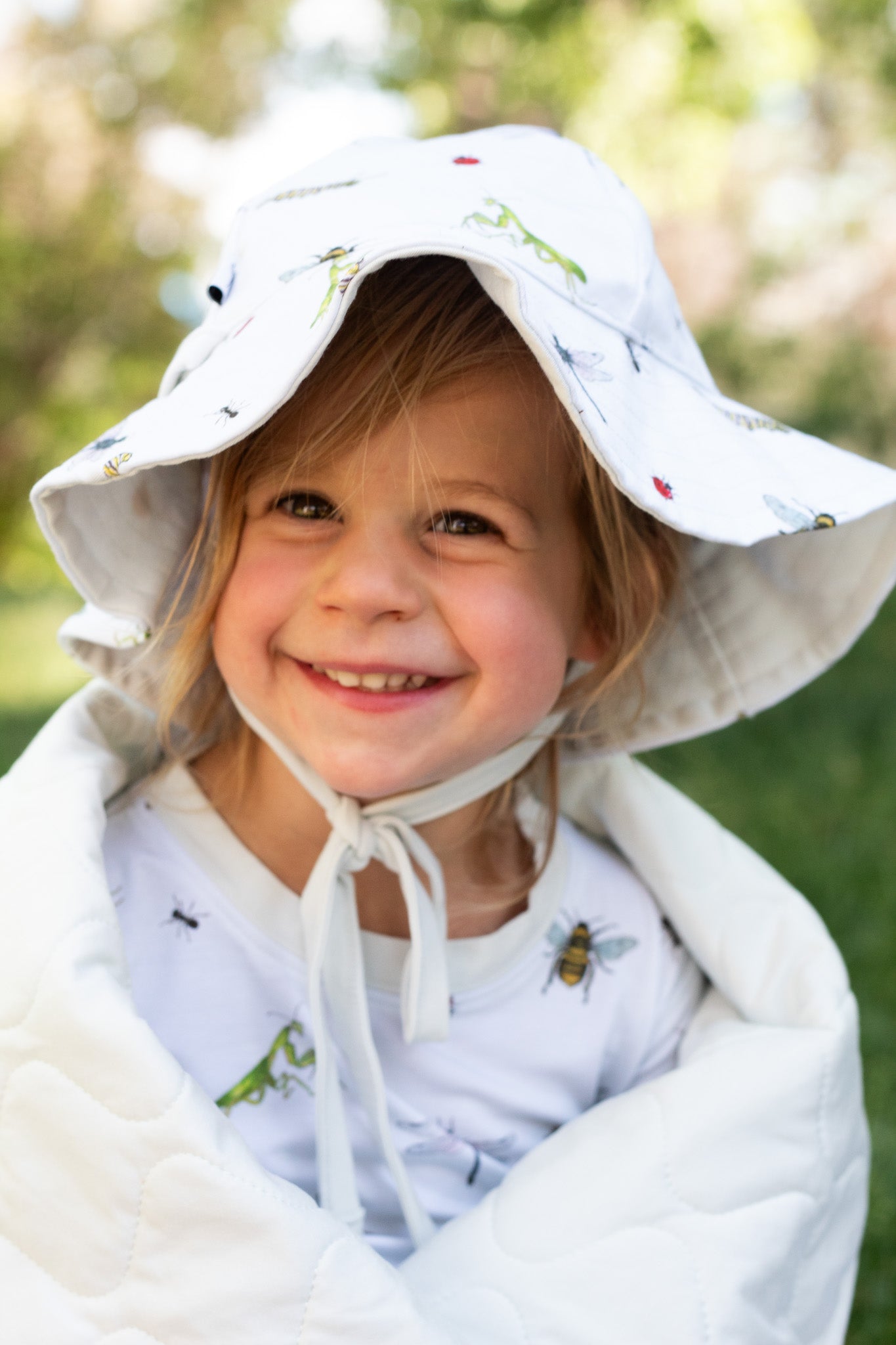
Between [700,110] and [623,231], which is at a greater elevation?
[623,231]

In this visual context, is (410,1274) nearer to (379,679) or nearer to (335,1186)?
(335,1186)

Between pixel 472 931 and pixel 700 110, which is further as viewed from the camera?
pixel 700 110

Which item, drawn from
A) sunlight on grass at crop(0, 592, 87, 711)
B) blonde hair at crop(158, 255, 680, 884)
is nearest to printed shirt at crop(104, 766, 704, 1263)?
blonde hair at crop(158, 255, 680, 884)

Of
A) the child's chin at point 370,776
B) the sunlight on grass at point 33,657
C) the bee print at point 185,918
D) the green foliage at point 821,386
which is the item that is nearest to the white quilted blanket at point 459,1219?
the bee print at point 185,918

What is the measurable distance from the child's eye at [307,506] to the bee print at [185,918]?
0.44m

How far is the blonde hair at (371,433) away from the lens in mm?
1254

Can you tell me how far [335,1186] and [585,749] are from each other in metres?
0.66

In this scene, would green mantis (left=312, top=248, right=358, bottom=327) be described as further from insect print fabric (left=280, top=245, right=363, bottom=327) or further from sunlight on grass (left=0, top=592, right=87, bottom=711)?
sunlight on grass (left=0, top=592, right=87, bottom=711)

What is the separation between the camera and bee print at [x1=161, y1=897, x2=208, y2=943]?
1381mm

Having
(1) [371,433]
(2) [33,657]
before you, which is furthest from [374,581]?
(2) [33,657]

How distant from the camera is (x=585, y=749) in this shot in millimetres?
1709

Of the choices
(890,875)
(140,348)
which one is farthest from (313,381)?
(140,348)

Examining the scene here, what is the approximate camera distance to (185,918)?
139cm

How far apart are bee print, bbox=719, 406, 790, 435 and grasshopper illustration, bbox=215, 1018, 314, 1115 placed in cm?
80
